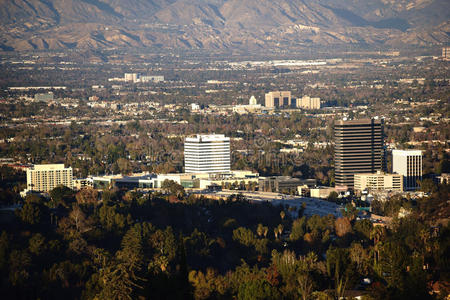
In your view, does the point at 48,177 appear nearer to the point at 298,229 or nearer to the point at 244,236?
the point at 298,229

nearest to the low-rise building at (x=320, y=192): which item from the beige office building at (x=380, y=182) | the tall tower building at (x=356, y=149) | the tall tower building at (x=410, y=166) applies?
the beige office building at (x=380, y=182)

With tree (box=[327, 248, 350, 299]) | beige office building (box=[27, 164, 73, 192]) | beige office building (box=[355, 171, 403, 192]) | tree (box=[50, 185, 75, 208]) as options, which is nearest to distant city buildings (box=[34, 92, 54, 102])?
beige office building (box=[27, 164, 73, 192])

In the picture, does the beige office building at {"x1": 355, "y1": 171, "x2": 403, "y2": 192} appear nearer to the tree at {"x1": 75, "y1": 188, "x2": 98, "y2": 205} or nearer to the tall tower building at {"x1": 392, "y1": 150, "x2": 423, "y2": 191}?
the tall tower building at {"x1": 392, "y1": 150, "x2": 423, "y2": 191}

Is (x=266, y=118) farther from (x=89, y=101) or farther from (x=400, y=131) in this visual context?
(x=89, y=101)

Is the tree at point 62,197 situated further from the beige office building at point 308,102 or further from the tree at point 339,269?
the beige office building at point 308,102

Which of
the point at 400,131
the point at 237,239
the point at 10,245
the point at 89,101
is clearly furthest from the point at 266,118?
the point at 10,245


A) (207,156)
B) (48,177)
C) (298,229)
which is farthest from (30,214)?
(207,156)
